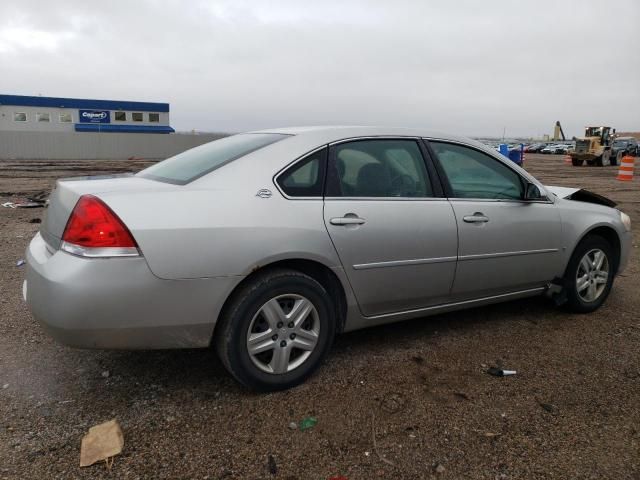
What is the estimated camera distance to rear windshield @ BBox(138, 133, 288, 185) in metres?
3.15

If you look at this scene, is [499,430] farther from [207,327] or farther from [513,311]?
[513,311]

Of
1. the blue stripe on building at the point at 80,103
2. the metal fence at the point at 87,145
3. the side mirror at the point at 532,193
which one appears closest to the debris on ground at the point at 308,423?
the side mirror at the point at 532,193

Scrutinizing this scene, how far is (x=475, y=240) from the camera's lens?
370 centimetres

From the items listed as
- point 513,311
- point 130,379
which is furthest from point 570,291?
point 130,379

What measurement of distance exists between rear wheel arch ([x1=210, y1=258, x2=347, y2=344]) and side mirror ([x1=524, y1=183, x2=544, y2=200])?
69.9 inches

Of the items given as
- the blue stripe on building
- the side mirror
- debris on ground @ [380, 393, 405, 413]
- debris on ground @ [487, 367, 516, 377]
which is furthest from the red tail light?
the blue stripe on building

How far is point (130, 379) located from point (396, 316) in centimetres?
172

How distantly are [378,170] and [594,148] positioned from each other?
3329cm

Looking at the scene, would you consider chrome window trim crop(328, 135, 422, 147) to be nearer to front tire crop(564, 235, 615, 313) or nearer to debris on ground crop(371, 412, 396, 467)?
debris on ground crop(371, 412, 396, 467)

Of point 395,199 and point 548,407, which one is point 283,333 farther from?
point 548,407

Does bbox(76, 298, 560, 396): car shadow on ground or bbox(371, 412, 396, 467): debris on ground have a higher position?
bbox(76, 298, 560, 396): car shadow on ground

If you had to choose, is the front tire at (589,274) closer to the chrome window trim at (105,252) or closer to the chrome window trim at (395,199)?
the chrome window trim at (395,199)

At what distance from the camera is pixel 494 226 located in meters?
3.81

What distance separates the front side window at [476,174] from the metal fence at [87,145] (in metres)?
34.1
